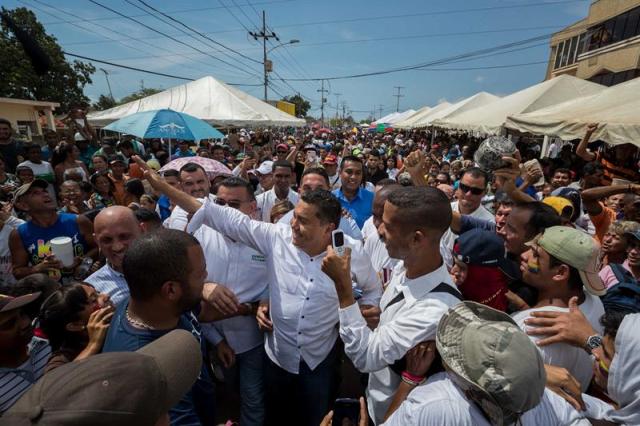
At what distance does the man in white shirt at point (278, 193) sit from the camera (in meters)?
4.95

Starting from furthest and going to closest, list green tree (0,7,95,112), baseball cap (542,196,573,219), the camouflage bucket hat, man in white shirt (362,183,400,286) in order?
green tree (0,7,95,112) < the camouflage bucket hat < baseball cap (542,196,573,219) < man in white shirt (362,183,400,286)

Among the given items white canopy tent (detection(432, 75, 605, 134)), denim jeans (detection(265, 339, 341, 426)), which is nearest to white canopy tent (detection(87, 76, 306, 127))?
white canopy tent (detection(432, 75, 605, 134))

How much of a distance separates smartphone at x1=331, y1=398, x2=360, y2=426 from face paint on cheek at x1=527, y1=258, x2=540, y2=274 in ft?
4.19

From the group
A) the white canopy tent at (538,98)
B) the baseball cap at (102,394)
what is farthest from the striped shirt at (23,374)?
the white canopy tent at (538,98)

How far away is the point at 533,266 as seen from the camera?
6.26 ft

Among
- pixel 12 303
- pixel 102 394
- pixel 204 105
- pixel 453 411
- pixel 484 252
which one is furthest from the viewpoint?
pixel 204 105

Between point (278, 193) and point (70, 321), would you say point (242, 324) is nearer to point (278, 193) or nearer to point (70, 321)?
point (70, 321)

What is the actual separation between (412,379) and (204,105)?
12.2 meters

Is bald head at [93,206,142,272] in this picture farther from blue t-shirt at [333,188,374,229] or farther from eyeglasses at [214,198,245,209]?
blue t-shirt at [333,188,374,229]

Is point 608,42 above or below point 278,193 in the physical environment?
above

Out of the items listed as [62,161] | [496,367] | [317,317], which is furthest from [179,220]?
[62,161]

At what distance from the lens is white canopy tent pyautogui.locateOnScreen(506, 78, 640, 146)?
5.37 metres

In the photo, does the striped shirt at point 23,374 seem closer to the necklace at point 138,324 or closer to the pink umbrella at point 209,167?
the necklace at point 138,324

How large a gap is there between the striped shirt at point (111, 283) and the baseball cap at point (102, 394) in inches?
59.1
